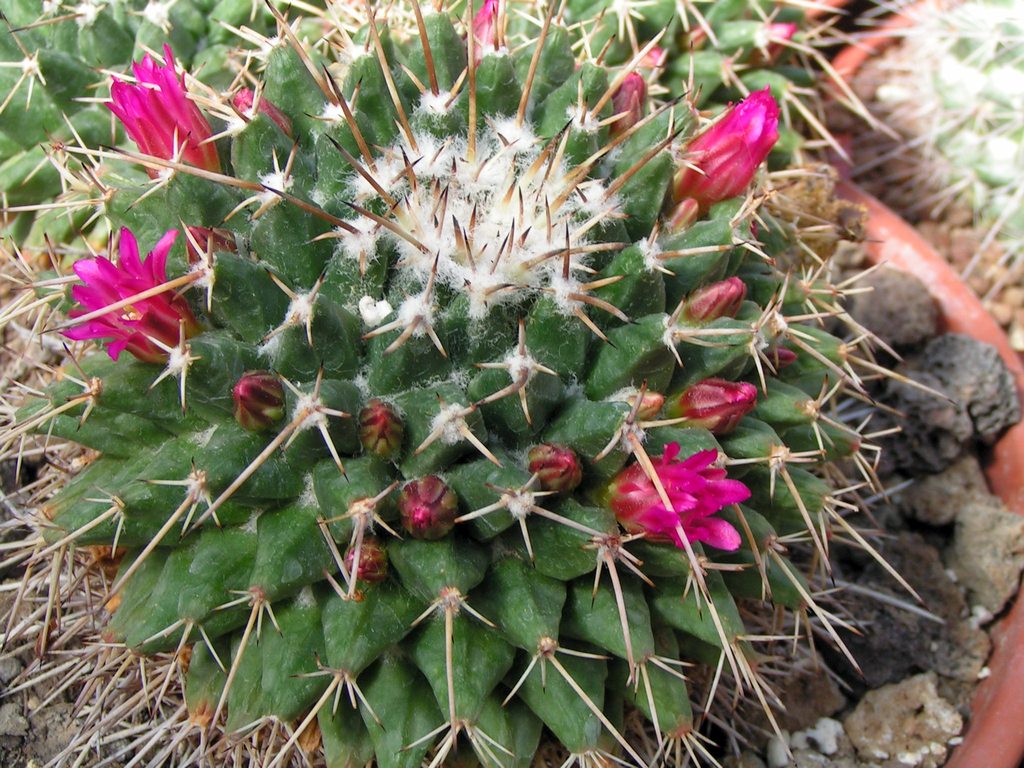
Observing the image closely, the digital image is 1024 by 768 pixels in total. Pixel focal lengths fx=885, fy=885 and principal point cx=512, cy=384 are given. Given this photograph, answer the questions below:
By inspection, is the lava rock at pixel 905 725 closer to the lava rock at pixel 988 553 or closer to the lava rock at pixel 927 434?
the lava rock at pixel 988 553

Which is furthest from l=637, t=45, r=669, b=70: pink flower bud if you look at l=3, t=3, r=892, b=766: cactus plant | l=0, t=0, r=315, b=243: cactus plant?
l=0, t=0, r=315, b=243: cactus plant

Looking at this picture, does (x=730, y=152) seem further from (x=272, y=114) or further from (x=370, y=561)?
(x=370, y=561)

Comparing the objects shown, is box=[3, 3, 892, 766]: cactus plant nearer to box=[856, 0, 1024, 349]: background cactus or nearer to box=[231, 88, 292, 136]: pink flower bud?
box=[231, 88, 292, 136]: pink flower bud

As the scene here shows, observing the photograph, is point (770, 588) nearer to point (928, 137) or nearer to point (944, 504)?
point (944, 504)

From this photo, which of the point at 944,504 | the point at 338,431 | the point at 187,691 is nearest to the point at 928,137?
the point at 944,504

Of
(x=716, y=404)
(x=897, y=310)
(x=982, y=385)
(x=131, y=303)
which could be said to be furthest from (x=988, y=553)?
(x=131, y=303)
